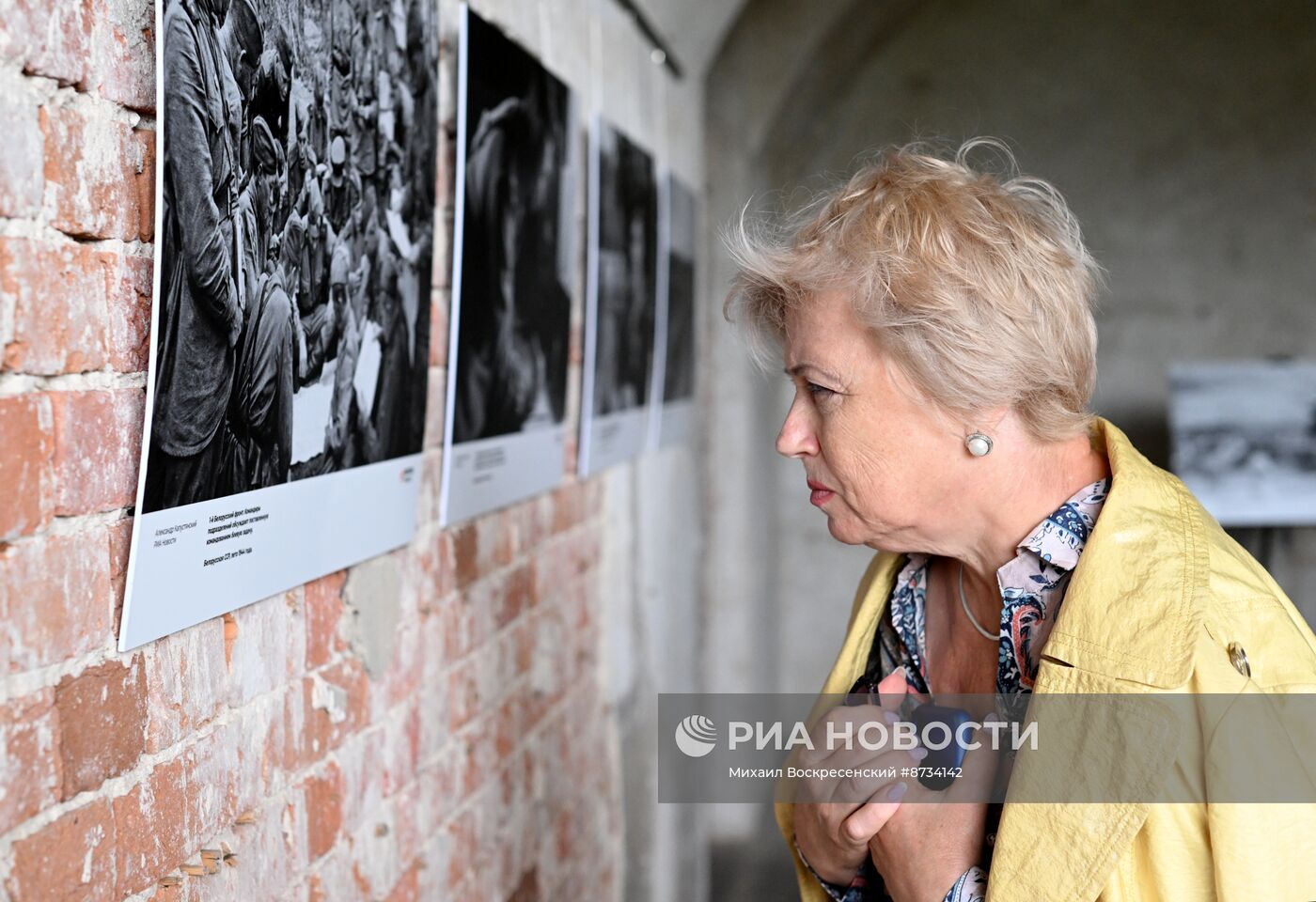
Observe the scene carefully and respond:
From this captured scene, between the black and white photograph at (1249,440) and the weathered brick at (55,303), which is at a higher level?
the weathered brick at (55,303)

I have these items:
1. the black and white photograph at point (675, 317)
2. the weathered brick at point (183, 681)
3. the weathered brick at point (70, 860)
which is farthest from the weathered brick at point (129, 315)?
the black and white photograph at point (675, 317)

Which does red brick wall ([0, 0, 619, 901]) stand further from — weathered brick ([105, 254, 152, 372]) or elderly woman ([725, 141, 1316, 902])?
elderly woman ([725, 141, 1316, 902])

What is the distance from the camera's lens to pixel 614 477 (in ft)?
11.5

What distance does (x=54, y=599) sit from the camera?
1111 mm

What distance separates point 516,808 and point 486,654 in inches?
16.6

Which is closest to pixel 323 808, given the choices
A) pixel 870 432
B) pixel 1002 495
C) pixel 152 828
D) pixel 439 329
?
pixel 152 828

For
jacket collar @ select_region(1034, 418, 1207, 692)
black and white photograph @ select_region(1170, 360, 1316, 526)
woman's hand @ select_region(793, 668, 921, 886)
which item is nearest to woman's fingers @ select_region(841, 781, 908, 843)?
woman's hand @ select_region(793, 668, 921, 886)

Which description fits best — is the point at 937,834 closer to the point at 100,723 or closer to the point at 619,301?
the point at 100,723

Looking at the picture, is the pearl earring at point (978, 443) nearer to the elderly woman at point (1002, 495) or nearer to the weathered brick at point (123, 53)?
the elderly woman at point (1002, 495)

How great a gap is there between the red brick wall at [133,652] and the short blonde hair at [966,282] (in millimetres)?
809

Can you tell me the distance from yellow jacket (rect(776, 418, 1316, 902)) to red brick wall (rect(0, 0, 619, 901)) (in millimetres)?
936

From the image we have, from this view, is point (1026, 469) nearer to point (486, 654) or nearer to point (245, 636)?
point (245, 636)

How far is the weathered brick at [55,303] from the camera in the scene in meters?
1.06

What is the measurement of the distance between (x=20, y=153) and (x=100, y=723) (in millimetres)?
542
